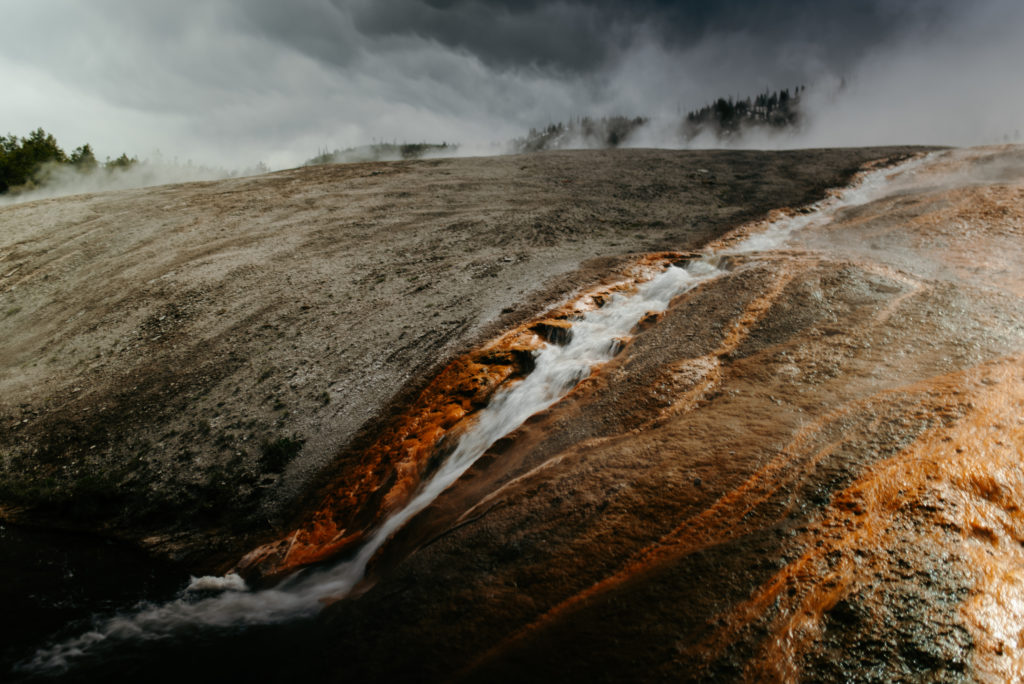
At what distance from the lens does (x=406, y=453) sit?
4.80 meters

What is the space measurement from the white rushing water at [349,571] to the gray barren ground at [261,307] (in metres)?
0.52

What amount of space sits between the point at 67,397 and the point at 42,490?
4.73 feet

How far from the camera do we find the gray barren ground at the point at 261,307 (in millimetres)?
5137

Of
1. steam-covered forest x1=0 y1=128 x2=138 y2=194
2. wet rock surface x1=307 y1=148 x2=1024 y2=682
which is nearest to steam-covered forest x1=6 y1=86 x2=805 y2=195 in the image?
steam-covered forest x1=0 y1=128 x2=138 y2=194

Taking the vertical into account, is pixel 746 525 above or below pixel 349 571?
above

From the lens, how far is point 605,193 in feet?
Answer: 39.0

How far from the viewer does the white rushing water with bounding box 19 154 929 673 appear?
3.82 meters

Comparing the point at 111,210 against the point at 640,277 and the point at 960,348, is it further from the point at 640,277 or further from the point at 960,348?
the point at 960,348

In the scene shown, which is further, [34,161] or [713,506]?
[34,161]

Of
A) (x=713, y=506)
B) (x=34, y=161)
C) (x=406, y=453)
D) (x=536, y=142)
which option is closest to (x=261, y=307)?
(x=406, y=453)

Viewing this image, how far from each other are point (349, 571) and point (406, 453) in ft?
3.68

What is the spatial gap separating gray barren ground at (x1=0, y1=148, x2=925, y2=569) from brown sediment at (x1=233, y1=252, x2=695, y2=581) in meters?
0.26

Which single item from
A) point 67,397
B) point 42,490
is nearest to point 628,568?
point 42,490

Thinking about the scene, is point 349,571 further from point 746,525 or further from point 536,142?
point 536,142
